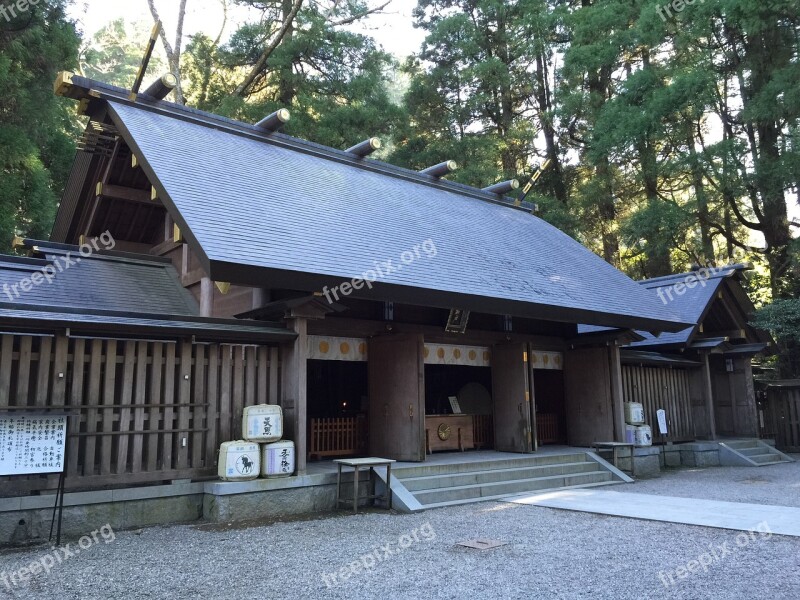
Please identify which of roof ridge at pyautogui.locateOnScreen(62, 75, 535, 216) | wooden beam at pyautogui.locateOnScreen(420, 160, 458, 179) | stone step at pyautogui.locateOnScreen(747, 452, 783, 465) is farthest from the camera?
wooden beam at pyautogui.locateOnScreen(420, 160, 458, 179)

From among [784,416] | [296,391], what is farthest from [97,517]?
[784,416]

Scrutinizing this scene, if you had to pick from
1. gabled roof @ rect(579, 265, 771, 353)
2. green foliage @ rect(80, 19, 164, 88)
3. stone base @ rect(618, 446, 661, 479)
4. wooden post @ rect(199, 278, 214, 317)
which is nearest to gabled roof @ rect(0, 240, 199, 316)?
wooden post @ rect(199, 278, 214, 317)

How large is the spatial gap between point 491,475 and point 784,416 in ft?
34.6

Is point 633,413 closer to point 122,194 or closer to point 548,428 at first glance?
point 548,428

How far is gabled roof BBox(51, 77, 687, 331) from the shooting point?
7402mm

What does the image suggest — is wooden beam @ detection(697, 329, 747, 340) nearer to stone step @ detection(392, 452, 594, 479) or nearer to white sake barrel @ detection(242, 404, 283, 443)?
stone step @ detection(392, 452, 594, 479)

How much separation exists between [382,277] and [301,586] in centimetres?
418

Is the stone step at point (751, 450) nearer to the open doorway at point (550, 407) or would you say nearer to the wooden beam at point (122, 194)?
the open doorway at point (550, 407)

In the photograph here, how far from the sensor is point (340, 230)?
8.99 meters

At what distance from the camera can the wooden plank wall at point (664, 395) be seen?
1301 cm

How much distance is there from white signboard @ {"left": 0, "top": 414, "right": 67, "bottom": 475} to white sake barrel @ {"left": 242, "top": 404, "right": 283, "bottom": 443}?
2033mm

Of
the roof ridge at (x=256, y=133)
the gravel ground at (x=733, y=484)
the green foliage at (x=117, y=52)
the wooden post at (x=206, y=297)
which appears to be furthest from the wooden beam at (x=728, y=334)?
the green foliage at (x=117, y=52)

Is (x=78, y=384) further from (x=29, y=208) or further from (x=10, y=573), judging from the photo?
(x=29, y=208)

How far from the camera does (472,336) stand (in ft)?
36.5
